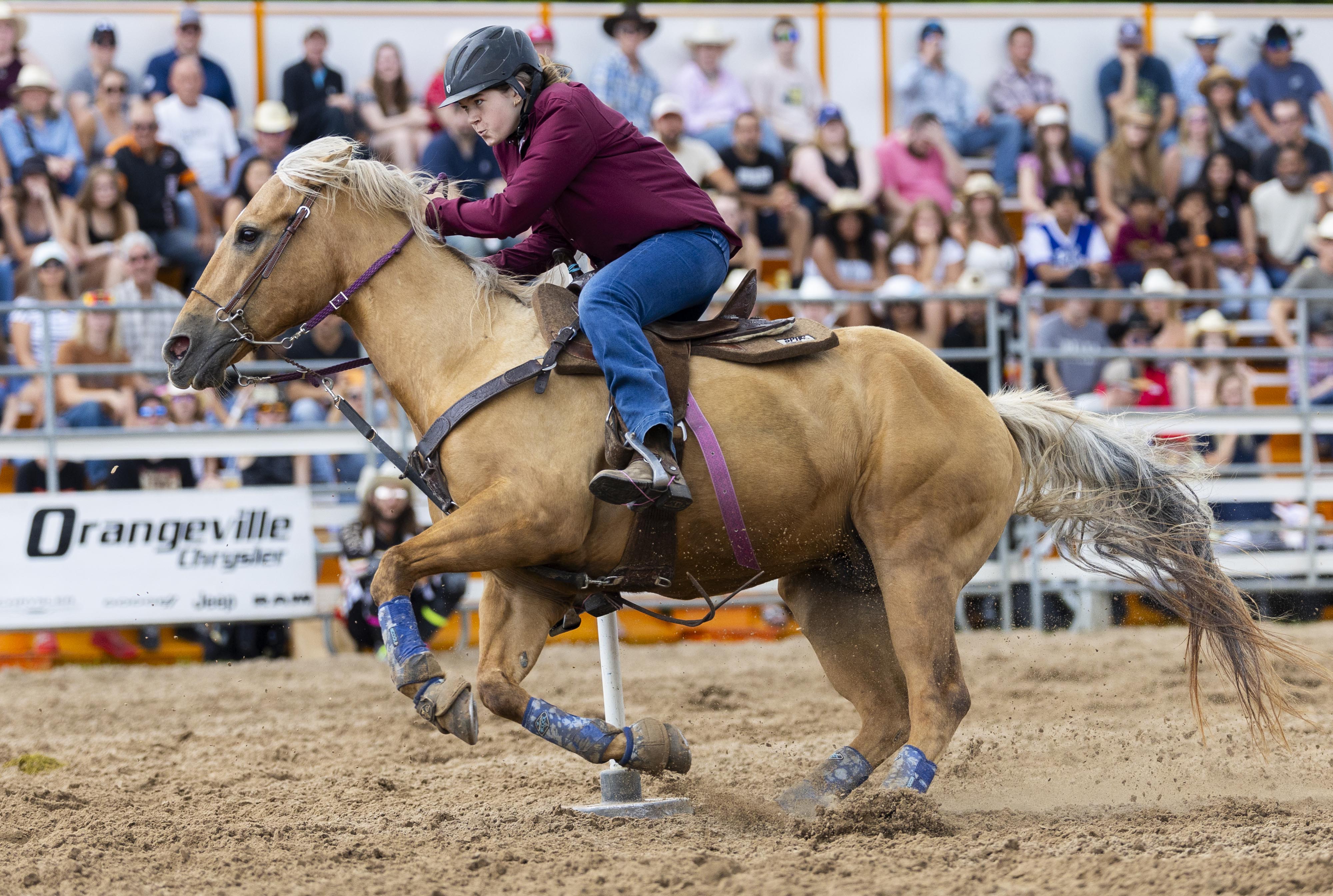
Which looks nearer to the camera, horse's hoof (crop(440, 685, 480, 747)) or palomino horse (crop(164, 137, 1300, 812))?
horse's hoof (crop(440, 685, 480, 747))

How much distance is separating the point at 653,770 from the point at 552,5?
357 inches

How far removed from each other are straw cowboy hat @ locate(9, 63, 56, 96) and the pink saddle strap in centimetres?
784

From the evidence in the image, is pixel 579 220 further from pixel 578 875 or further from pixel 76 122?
pixel 76 122

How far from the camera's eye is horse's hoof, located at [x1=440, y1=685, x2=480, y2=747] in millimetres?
4246

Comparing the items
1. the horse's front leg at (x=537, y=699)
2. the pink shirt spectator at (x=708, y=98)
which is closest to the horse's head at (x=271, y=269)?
the horse's front leg at (x=537, y=699)

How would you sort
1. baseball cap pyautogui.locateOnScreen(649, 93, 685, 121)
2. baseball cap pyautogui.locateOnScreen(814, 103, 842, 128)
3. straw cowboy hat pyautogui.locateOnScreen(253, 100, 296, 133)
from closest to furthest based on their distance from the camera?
straw cowboy hat pyautogui.locateOnScreen(253, 100, 296, 133)
baseball cap pyautogui.locateOnScreen(649, 93, 685, 121)
baseball cap pyautogui.locateOnScreen(814, 103, 842, 128)

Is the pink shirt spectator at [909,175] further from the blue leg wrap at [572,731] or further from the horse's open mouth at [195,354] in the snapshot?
the blue leg wrap at [572,731]

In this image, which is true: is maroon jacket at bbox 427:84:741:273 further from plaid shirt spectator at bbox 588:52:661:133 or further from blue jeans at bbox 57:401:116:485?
plaid shirt spectator at bbox 588:52:661:133

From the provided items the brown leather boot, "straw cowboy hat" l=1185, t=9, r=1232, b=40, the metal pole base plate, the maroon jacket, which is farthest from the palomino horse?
"straw cowboy hat" l=1185, t=9, r=1232, b=40

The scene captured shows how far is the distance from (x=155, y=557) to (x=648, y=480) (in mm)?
5488

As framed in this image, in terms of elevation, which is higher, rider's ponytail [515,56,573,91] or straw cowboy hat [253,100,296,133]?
straw cowboy hat [253,100,296,133]

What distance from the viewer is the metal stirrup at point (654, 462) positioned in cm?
425

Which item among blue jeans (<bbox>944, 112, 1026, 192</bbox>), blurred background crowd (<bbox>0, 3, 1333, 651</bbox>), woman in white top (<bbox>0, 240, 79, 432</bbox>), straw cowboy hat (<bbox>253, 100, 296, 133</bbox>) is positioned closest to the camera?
woman in white top (<bbox>0, 240, 79, 432</bbox>)

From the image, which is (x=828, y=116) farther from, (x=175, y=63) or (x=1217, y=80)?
(x=175, y=63)
